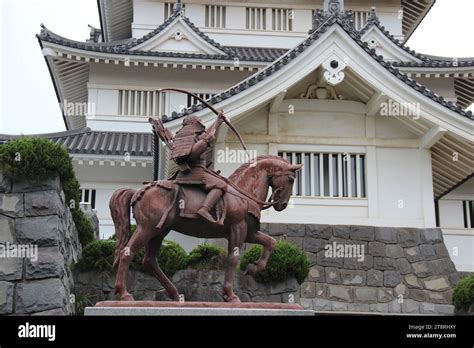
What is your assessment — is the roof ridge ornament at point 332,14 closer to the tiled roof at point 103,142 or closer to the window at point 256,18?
the tiled roof at point 103,142

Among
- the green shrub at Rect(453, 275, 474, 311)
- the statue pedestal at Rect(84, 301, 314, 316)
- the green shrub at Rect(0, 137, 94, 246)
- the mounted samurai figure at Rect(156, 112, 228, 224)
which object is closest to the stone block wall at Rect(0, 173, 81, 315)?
the green shrub at Rect(0, 137, 94, 246)

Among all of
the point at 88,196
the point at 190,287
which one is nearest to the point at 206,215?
the point at 190,287

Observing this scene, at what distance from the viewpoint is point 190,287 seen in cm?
1188

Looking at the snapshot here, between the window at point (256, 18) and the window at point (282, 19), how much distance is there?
32 centimetres

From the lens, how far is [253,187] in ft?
29.3

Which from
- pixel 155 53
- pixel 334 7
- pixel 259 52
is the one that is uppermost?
pixel 259 52

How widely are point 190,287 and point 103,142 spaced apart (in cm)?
739

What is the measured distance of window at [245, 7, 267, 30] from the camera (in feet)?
76.9

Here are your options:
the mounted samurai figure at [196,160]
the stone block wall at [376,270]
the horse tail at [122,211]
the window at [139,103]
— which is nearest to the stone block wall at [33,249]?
the horse tail at [122,211]

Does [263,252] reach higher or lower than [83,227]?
lower

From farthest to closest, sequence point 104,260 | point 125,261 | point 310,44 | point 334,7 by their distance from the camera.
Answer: point 334,7, point 310,44, point 104,260, point 125,261

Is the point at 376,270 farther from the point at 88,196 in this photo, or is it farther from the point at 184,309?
the point at 184,309
